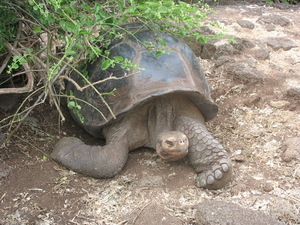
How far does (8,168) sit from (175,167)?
1.27 metres

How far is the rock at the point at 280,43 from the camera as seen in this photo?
14.9 feet

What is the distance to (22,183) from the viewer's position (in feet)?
7.95

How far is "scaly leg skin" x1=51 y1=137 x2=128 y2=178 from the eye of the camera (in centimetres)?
266

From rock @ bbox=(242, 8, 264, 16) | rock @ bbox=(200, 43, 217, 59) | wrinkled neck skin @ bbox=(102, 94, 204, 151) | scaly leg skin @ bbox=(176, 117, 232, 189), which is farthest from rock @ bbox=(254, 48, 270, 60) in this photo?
scaly leg skin @ bbox=(176, 117, 232, 189)

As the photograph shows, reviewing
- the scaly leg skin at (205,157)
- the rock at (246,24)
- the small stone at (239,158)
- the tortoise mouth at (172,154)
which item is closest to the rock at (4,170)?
the tortoise mouth at (172,154)

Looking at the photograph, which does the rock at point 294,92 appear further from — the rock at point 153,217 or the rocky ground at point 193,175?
the rock at point 153,217

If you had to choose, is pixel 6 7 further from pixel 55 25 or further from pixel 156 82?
pixel 156 82

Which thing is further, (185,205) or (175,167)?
(175,167)

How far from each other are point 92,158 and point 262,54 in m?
2.78

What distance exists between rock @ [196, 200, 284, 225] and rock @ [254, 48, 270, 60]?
2838 millimetres

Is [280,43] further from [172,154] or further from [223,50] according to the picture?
[172,154]

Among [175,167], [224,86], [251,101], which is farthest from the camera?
[224,86]

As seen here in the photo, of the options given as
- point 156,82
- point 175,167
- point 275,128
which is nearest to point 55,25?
point 156,82

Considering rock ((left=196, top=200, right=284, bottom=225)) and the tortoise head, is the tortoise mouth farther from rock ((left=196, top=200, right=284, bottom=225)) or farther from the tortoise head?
rock ((left=196, top=200, right=284, bottom=225))
